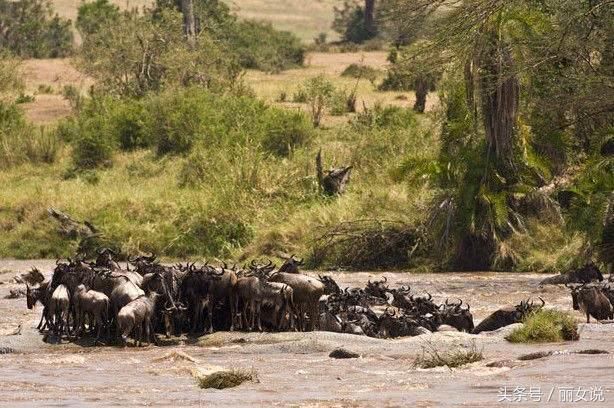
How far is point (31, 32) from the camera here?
2847 inches

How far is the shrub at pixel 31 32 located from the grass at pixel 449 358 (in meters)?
53.3

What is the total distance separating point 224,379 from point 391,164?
19.5 meters

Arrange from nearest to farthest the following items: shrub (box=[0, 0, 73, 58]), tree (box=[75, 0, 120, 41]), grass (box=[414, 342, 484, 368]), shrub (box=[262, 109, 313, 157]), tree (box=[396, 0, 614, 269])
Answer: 1. grass (box=[414, 342, 484, 368])
2. tree (box=[396, 0, 614, 269])
3. shrub (box=[262, 109, 313, 157])
4. tree (box=[75, 0, 120, 41])
5. shrub (box=[0, 0, 73, 58])

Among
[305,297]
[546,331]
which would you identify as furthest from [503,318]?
[305,297]

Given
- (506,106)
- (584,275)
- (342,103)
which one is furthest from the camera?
(342,103)

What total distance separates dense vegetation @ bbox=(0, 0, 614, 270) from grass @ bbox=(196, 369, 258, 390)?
1143 cm

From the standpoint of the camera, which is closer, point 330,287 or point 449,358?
point 449,358

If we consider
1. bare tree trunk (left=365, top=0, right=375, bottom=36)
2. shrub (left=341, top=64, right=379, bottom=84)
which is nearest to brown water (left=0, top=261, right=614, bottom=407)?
shrub (left=341, top=64, right=379, bottom=84)

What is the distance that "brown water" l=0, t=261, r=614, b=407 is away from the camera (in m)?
13.0

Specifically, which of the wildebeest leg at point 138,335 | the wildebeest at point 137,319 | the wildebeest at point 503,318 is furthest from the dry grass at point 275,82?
the wildebeest leg at point 138,335

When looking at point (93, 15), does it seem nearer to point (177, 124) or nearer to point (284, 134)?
point (177, 124)

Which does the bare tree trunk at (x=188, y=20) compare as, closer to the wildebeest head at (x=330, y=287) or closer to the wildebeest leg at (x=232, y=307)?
the wildebeest head at (x=330, y=287)

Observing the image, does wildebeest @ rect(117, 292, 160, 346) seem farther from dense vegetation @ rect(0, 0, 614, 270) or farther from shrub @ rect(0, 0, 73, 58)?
shrub @ rect(0, 0, 73, 58)

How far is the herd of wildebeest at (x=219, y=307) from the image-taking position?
720 inches
